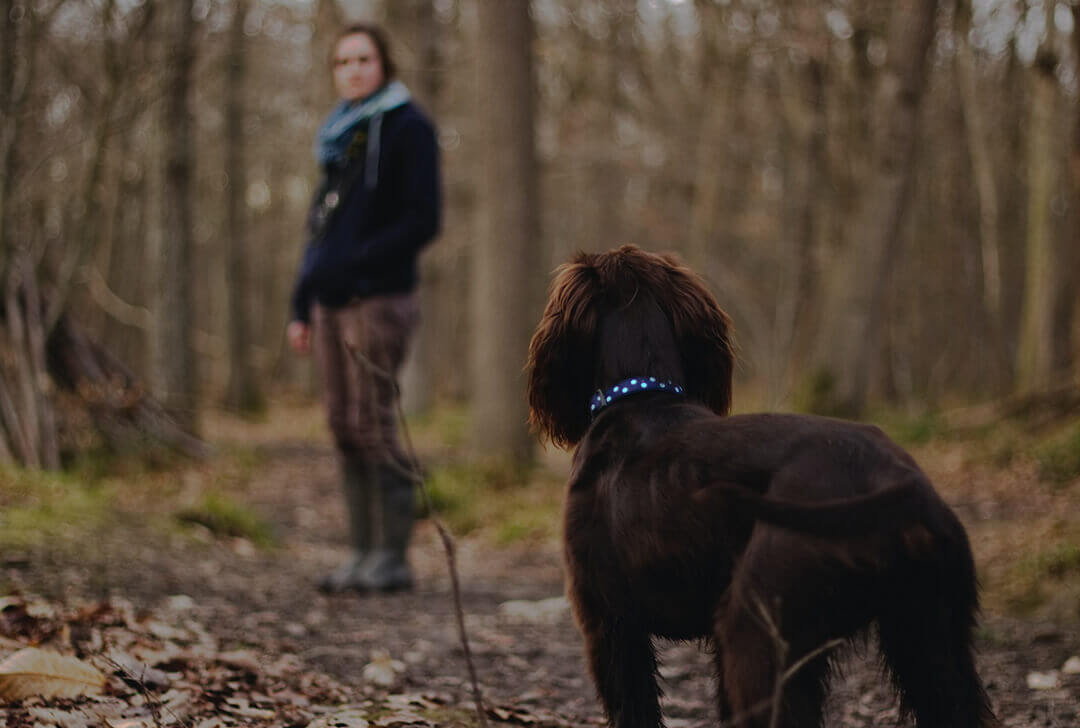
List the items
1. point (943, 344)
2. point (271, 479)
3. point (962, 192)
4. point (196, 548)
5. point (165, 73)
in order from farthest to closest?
1. point (943, 344)
2. point (962, 192)
3. point (271, 479)
4. point (165, 73)
5. point (196, 548)

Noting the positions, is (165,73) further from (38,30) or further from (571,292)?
(571,292)

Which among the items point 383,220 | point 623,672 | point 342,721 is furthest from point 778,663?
point 383,220

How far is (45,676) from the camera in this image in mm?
2723

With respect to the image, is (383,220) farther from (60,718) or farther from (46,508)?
(60,718)

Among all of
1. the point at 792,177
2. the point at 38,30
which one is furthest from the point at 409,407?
the point at 38,30

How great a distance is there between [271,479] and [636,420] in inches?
292

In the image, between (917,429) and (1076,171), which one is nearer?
(1076,171)

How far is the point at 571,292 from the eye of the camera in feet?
8.38

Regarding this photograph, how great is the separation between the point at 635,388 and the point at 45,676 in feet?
5.92

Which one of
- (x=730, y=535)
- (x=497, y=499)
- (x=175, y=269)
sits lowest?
(x=497, y=499)

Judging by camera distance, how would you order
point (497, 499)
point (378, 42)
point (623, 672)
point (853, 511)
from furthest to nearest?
point (497, 499) < point (378, 42) < point (623, 672) < point (853, 511)

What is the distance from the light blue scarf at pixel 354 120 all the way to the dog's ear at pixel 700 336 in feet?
7.85

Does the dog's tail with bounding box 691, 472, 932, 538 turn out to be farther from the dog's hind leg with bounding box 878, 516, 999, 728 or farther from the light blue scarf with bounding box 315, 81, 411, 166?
the light blue scarf with bounding box 315, 81, 411, 166

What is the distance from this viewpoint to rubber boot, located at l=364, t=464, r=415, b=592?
4.91 m
